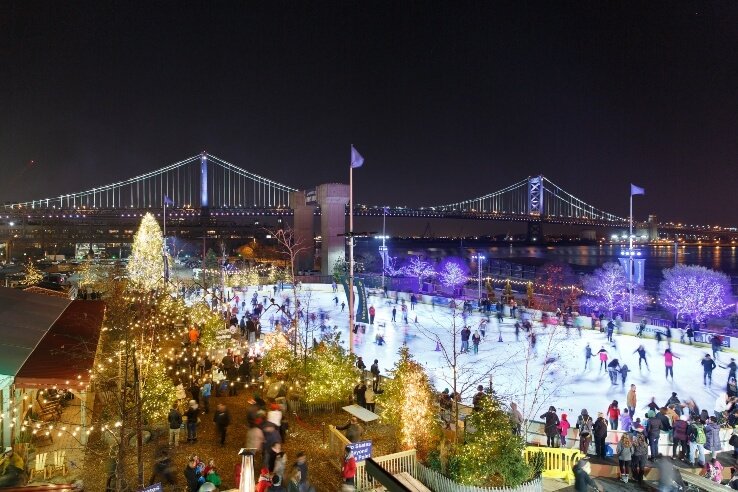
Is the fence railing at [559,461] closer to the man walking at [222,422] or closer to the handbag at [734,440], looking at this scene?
the handbag at [734,440]

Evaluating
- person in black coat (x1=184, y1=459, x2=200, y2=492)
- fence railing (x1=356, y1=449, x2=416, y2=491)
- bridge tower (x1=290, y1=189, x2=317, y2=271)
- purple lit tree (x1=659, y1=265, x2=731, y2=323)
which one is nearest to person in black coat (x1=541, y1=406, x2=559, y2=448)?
fence railing (x1=356, y1=449, x2=416, y2=491)

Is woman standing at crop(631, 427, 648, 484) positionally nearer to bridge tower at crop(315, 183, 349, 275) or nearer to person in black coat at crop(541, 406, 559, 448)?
person in black coat at crop(541, 406, 559, 448)

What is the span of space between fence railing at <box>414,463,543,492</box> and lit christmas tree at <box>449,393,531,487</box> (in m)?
0.09

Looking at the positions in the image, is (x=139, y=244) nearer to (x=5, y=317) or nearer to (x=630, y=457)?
(x=5, y=317)

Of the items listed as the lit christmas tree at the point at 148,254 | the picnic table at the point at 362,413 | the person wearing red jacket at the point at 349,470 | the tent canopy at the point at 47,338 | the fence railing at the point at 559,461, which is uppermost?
the lit christmas tree at the point at 148,254

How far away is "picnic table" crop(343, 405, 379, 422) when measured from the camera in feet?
35.6

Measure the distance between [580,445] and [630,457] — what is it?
2.97ft

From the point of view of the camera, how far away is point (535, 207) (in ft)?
405

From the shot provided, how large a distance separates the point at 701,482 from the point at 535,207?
121 meters

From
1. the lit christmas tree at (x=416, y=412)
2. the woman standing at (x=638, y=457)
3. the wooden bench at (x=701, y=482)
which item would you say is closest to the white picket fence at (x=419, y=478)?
the lit christmas tree at (x=416, y=412)

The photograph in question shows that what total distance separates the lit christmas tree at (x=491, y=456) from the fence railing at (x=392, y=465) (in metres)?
0.86

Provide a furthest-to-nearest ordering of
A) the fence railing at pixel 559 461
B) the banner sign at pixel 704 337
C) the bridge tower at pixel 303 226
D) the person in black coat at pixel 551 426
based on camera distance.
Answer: the bridge tower at pixel 303 226, the banner sign at pixel 704 337, the person in black coat at pixel 551 426, the fence railing at pixel 559 461

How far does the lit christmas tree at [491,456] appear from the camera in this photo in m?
8.09

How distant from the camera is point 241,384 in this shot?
1461 centimetres
